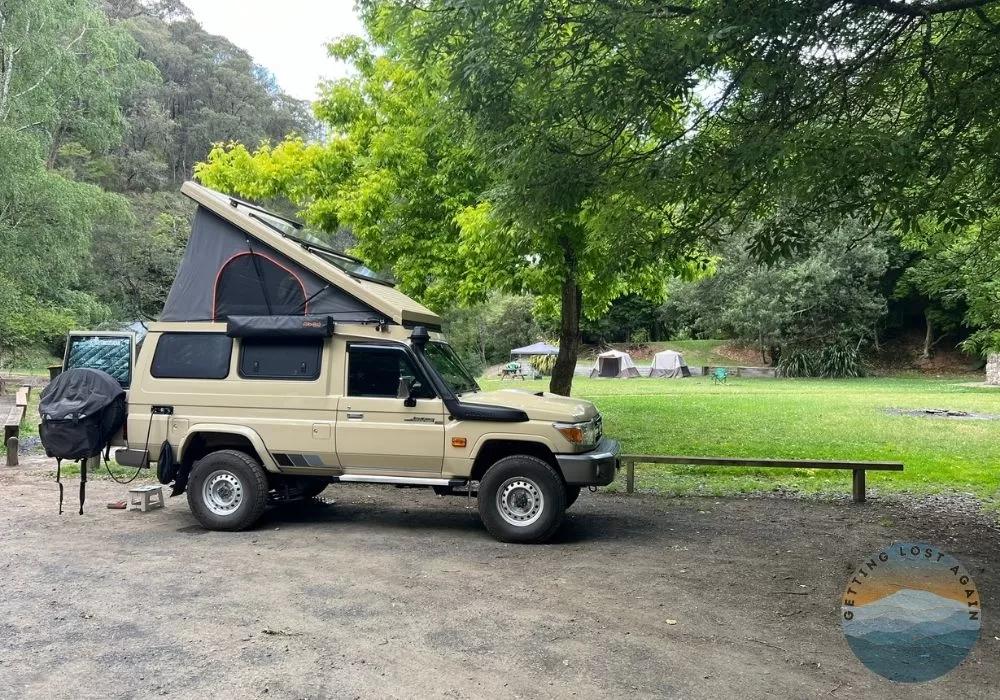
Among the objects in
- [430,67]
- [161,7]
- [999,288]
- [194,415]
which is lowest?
[194,415]

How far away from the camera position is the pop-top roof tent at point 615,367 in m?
52.4

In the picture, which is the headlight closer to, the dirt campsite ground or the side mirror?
the dirt campsite ground

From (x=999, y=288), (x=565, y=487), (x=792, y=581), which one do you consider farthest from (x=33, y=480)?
(x=999, y=288)

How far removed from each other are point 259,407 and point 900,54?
22.9ft

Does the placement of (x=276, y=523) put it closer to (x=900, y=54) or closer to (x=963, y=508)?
(x=900, y=54)

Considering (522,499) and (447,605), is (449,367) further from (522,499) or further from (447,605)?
(447,605)

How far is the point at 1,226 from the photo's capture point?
2502 centimetres

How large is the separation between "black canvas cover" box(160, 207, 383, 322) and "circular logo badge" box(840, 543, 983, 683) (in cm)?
501

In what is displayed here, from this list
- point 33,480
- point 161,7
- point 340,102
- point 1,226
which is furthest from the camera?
point 161,7

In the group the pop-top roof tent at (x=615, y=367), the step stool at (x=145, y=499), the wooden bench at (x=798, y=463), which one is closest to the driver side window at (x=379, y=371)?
the step stool at (x=145, y=499)

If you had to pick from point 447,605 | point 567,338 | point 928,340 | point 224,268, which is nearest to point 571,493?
point 447,605

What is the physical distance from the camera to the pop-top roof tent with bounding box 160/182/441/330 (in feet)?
25.2

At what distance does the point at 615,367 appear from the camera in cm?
5278

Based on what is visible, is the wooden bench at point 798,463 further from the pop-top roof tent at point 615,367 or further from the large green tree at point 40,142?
the pop-top roof tent at point 615,367
